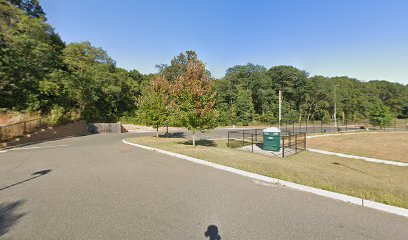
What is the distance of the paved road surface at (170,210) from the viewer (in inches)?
146

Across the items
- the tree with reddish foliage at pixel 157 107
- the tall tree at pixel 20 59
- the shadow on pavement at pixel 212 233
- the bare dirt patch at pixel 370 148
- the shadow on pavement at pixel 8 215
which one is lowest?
the bare dirt patch at pixel 370 148

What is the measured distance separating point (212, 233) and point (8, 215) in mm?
4330

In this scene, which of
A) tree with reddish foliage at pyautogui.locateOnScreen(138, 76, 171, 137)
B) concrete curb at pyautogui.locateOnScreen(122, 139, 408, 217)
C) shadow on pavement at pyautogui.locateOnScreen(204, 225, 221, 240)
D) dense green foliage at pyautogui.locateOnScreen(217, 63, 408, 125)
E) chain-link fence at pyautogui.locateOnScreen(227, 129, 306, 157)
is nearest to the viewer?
shadow on pavement at pyautogui.locateOnScreen(204, 225, 221, 240)

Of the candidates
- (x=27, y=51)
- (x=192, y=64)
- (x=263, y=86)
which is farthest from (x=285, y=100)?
(x=27, y=51)

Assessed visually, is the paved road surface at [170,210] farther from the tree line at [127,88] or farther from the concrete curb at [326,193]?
the tree line at [127,88]

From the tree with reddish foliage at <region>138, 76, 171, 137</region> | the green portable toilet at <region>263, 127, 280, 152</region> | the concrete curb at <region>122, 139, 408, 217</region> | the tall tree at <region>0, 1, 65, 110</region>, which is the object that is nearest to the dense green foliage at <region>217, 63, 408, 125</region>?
the tree with reddish foliage at <region>138, 76, 171, 137</region>

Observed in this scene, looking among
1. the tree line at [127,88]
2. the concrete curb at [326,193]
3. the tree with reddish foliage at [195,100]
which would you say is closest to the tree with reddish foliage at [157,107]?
the tree line at [127,88]

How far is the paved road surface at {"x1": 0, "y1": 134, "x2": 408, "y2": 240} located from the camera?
3.71m

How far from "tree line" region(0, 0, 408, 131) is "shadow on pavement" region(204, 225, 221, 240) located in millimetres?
9708

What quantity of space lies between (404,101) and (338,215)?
4626 inches

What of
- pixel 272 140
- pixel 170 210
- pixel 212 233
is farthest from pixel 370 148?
pixel 170 210

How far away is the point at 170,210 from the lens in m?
4.57

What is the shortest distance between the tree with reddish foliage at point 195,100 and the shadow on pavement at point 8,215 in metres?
9.40

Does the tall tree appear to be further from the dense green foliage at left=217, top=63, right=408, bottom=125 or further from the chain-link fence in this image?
the dense green foliage at left=217, top=63, right=408, bottom=125
